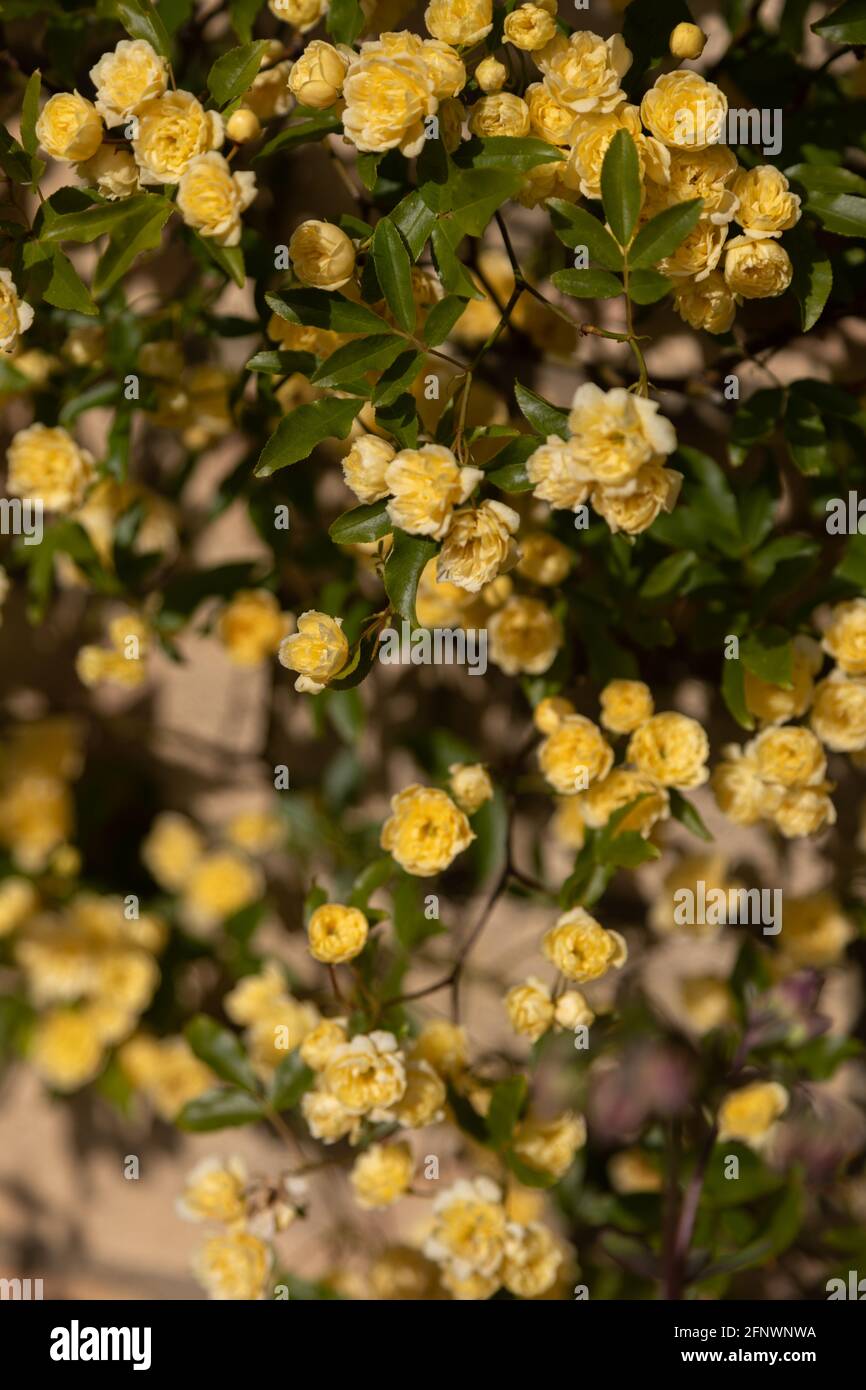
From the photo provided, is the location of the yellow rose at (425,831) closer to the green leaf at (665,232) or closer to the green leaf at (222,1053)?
the green leaf at (222,1053)

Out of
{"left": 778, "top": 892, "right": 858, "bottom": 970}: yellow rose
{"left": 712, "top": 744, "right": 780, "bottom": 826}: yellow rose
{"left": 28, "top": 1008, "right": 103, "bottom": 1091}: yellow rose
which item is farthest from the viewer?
{"left": 28, "top": 1008, "right": 103, "bottom": 1091}: yellow rose

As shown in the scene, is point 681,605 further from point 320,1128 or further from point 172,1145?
point 172,1145

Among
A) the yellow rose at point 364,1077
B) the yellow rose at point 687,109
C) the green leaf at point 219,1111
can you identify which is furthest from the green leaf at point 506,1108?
the yellow rose at point 687,109

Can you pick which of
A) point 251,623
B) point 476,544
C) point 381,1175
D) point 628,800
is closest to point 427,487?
point 476,544

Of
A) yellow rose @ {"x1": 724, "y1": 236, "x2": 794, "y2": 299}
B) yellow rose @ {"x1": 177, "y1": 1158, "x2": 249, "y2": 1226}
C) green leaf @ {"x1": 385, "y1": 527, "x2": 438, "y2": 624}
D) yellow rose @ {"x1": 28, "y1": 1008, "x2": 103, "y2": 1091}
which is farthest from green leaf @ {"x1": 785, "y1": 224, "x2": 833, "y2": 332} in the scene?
yellow rose @ {"x1": 28, "y1": 1008, "x2": 103, "y2": 1091}

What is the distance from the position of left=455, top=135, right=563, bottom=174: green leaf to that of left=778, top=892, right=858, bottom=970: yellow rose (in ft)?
2.92

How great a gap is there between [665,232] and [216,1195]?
956 mm

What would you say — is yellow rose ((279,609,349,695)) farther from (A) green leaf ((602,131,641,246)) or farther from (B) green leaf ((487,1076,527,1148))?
(B) green leaf ((487,1076,527,1148))

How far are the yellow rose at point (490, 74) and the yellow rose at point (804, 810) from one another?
651 millimetres

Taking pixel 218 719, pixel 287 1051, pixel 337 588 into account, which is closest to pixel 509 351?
pixel 337 588

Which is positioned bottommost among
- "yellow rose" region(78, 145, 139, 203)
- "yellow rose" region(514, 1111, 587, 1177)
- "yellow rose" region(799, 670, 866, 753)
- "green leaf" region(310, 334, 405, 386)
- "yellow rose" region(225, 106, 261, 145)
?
"yellow rose" region(514, 1111, 587, 1177)

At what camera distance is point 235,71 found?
2.66 ft

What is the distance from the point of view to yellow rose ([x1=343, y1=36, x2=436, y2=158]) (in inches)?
29.1

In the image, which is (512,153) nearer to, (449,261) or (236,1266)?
(449,261)
